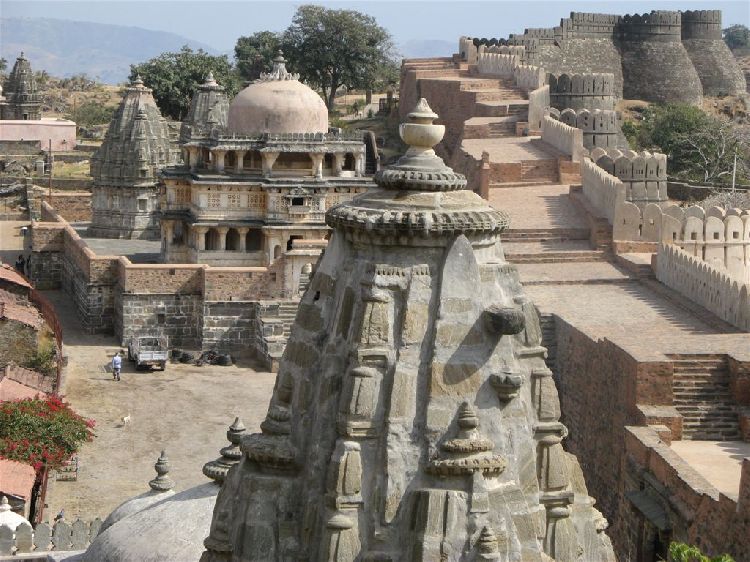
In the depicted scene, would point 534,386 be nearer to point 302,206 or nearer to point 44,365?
point 44,365

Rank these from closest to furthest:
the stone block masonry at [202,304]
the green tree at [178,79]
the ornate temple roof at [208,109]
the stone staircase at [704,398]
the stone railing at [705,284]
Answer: the stone staircase at [704,398] < the stone railing at [705,284] < the stone block masonry at [202,304] < the ornate temple roof at [208,109] < the green tree at [178,79]

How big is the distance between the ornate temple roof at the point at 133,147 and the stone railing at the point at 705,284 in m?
18.9

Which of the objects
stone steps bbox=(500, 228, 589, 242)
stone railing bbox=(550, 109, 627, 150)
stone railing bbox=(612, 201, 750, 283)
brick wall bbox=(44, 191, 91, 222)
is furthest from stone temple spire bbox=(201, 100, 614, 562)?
brick wall bbox=(44, 191, 91, 222)

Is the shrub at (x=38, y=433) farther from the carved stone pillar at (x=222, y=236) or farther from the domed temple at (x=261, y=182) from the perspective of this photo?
the carved stone pillar at (x=222, y=236)

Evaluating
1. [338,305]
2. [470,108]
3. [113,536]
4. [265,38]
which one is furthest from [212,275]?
[265,38]

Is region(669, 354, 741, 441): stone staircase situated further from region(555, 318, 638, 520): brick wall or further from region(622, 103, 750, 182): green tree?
region(622, 103, 750, 182): green tree

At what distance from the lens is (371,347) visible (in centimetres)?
746

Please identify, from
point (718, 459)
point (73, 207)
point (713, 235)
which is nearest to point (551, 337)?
point (713, 235)

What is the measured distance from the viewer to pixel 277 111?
121 ft

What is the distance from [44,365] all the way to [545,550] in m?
22.8

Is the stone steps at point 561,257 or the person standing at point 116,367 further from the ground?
the stone steps at point 561,257

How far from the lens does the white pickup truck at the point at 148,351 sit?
32.1 metres

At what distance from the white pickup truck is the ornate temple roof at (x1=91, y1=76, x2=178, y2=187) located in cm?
1057

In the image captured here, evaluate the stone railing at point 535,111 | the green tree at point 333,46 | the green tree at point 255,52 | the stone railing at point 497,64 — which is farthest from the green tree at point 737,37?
the stone railing at point 535,111
